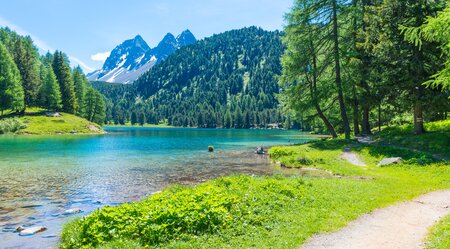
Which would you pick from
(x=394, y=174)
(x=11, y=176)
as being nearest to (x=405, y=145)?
(x=394, y=174)

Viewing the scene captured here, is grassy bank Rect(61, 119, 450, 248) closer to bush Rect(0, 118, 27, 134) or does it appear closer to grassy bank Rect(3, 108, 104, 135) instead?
bush Rect(0, 118, 27, 134)

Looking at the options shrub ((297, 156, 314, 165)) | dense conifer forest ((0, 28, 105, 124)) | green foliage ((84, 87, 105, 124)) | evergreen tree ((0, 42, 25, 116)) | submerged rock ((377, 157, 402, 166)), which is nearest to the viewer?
submerged rock ((377, 157, 402, 166))

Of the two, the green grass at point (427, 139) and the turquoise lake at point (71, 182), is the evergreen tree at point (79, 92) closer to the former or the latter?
the turquoise lake at point (71, 182)

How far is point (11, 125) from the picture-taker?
86.2m

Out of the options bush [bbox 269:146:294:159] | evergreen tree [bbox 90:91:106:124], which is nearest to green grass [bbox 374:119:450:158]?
bush [bbox 269:146:294:159]

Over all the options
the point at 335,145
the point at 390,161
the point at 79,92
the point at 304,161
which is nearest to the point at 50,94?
the point at 79,92

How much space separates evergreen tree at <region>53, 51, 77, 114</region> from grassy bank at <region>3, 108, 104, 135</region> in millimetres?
7319

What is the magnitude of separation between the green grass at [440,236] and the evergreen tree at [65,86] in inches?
4965

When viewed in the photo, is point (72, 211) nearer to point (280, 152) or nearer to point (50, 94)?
point (280, 152)

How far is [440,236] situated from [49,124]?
104259 millimetres

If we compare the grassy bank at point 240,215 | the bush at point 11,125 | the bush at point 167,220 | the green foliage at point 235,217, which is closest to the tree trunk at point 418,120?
the grassy bank at point 240,215

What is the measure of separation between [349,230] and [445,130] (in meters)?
29.2

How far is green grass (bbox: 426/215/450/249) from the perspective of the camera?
33.7 feet

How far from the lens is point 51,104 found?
111 metres
